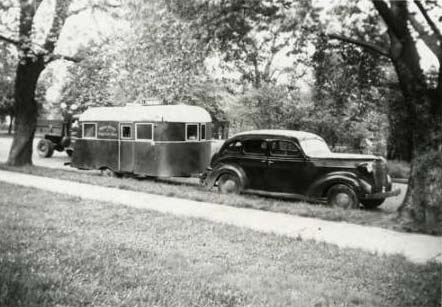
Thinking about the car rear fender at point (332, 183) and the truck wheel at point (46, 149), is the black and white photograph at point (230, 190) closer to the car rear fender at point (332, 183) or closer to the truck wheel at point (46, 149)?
the car rear fender at point (332, 183)

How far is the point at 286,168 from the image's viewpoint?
11.8m

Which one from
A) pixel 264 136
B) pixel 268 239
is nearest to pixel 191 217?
pixel 268 239

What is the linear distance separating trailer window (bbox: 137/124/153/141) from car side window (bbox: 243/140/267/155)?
3.97 m

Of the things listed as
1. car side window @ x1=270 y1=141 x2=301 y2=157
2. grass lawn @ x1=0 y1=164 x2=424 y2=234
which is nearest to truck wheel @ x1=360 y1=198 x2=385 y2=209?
grass lawn @ x1=0 y1=164 x2=424 y2=234

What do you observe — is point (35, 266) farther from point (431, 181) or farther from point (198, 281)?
point (431, 181)

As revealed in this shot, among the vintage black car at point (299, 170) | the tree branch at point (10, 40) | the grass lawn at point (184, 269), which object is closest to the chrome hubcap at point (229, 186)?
the vintage black car at point (299, 170)

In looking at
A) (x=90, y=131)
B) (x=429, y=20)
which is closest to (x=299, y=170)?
(x=429, y=20)

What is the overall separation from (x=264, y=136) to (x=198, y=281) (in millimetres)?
7083

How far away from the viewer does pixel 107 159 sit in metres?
16.6

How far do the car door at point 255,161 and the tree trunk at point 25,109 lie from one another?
9436 mm

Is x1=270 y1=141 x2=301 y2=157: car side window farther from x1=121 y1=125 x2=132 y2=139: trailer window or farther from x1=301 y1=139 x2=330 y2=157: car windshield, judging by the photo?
x1=121 y1=125 x2=132 y2=139: trailer window

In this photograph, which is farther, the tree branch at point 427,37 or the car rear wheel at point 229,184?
the car rear wheel at point 229,184

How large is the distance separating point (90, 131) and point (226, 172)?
6462 mm

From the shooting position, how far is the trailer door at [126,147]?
15.9m
